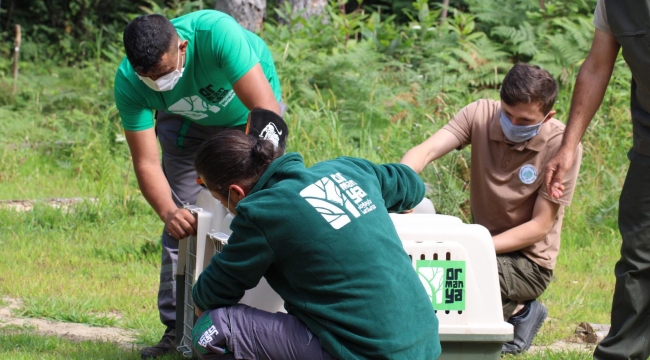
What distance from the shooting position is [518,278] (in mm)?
4047

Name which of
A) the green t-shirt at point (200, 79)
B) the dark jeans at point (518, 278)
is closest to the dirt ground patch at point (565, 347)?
the dark jeans at point (518, 278)

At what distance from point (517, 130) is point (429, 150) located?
43cm

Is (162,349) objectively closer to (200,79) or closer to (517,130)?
(200,79)

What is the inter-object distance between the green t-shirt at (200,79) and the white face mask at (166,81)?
11 centimetres

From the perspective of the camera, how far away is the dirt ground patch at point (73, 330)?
166 inches

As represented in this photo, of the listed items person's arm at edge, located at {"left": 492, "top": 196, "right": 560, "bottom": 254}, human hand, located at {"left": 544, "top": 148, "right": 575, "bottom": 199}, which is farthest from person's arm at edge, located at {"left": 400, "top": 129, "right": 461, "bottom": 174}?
human hand, located at {"left": 544, "top": 148, "right": 575, "bottom": 199}

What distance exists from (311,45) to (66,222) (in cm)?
429

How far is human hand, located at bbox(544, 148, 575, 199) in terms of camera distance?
3.47 meters

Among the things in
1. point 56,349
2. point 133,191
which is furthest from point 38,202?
point 56,349

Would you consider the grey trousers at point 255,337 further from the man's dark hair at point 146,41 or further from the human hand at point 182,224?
the man's dark hair at point 146,41

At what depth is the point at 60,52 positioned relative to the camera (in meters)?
14.8

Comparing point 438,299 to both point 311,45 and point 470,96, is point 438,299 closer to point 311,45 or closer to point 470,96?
point 470,96

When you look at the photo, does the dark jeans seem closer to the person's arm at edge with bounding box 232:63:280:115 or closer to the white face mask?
the person's arm at edge with bounding box 232:63:280:115

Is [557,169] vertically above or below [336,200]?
below
